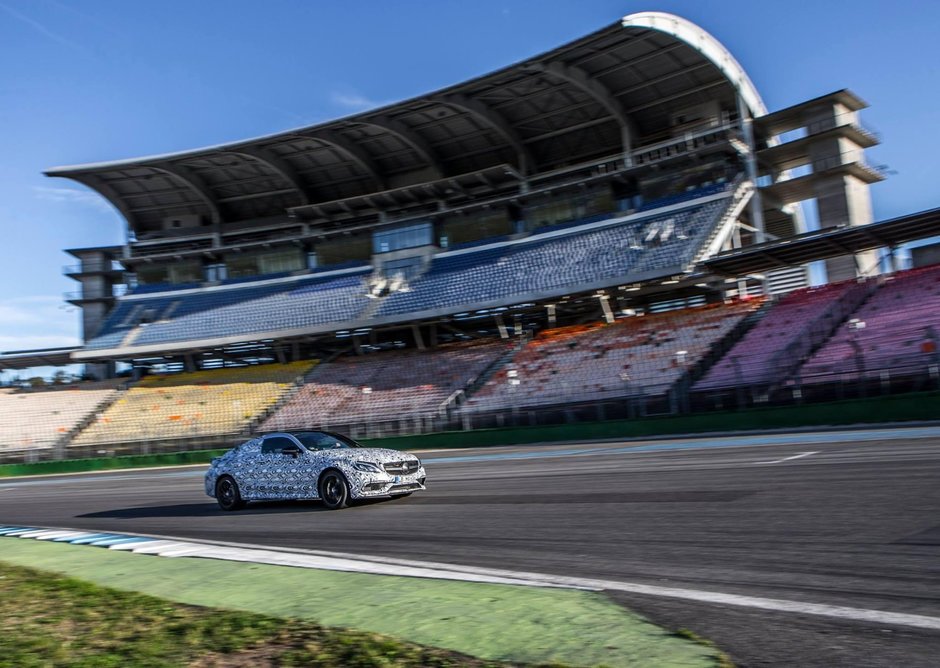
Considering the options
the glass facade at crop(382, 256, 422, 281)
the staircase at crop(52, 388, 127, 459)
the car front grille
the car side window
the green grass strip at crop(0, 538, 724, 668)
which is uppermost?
the glass facade at crop(382, 256, 422, 281)

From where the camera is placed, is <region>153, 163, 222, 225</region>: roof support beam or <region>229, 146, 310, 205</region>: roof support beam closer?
<region>229, 146, 310, 205</region>: roof support beam

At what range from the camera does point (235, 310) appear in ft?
165

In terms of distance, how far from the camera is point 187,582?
23.9ft

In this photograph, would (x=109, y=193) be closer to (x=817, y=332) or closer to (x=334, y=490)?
(x=817, y=332)

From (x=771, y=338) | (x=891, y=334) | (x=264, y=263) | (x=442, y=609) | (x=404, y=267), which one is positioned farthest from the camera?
(x=264, y=263)

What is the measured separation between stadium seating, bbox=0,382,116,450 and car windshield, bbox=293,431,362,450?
106 feet

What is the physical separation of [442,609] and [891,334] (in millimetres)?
23535

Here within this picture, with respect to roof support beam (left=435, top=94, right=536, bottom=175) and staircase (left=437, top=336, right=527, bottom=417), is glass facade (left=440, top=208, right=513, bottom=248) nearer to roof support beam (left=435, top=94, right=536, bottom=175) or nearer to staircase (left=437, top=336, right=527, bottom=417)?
roof support beam (left=435, top=94, right=536, bottom=175)

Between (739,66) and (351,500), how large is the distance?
35944 mm

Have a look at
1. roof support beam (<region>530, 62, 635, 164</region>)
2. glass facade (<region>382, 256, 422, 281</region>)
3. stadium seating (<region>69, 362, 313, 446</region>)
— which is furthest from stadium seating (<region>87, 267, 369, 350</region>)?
roof support beam (<region>530, 62, 635, 164</region>)

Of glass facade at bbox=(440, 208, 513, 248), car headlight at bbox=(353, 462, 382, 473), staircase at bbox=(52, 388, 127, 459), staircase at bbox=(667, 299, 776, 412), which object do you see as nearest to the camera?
car headlight at bbox=(353, 462, 382, 473)

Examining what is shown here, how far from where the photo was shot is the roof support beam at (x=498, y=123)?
4228 centimetres

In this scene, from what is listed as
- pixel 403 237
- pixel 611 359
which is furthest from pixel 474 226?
pixel 611 359

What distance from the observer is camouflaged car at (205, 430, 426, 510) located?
1245 cm
